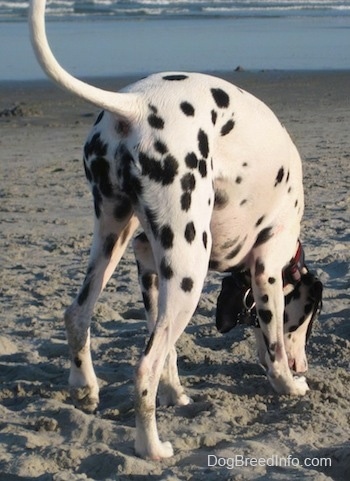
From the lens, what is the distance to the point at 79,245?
893 centimetres

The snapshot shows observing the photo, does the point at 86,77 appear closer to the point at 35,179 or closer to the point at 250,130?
the point at 35,179

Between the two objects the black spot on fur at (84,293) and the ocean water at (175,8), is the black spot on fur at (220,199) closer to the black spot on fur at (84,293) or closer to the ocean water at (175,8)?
the black spot on fur at (84,293)

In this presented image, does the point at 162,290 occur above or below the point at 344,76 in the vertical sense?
above

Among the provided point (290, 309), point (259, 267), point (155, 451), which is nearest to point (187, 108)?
point (259, 267)

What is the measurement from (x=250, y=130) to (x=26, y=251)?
13.1 ft

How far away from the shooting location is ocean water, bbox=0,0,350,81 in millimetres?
21656

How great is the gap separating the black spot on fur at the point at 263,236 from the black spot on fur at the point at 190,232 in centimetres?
91

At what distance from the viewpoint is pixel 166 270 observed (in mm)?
4723

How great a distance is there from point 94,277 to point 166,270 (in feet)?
2.09

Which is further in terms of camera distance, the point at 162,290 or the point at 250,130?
the point at 250,130

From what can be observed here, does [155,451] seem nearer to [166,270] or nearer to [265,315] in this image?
[166,270]

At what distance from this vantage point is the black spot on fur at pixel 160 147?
15.4ft

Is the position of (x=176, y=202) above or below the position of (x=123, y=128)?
below

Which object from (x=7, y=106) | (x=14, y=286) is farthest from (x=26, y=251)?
(x=7, y=106)
